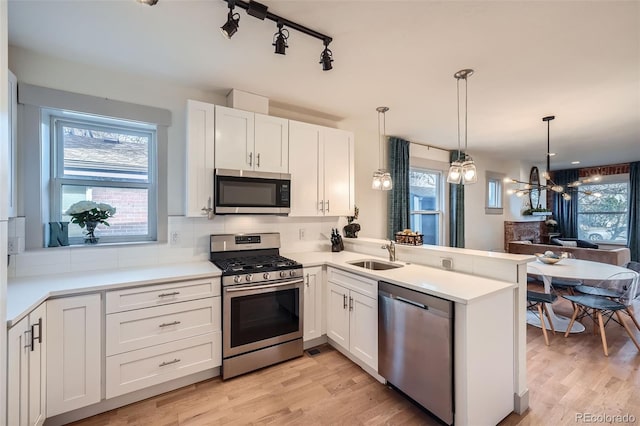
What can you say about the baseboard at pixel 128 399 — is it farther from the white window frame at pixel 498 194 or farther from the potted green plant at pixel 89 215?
the white window frame at pixel 498 194

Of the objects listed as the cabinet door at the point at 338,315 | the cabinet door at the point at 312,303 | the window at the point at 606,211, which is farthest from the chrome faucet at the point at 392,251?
the window at the point at 606,211

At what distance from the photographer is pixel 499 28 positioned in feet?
5.91

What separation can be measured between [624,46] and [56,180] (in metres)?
4.57

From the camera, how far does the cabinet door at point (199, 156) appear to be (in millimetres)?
2486

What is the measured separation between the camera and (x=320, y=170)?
320 cm

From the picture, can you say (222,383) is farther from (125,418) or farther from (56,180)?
(56,180)

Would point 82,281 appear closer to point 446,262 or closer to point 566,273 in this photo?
point 446,262

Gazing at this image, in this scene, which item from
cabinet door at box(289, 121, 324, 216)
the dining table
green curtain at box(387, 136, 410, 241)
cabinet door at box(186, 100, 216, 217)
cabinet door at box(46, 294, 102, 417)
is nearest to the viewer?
cabinet door at box(46, 294, 102, 417)

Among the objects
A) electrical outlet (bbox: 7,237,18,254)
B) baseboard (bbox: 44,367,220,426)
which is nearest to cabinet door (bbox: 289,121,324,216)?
baseboard (bbox: 44,367,220,426)

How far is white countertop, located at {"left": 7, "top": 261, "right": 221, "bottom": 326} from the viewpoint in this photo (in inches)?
60.9

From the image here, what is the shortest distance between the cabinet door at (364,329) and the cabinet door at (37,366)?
2109 mm

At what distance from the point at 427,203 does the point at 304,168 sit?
3020 mm

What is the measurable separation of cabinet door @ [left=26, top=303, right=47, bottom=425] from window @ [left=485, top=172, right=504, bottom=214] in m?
6.88

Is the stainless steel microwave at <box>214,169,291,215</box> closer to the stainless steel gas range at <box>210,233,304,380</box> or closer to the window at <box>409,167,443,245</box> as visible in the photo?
the stainless steel gas range at <box>210,233,304,380</box>
